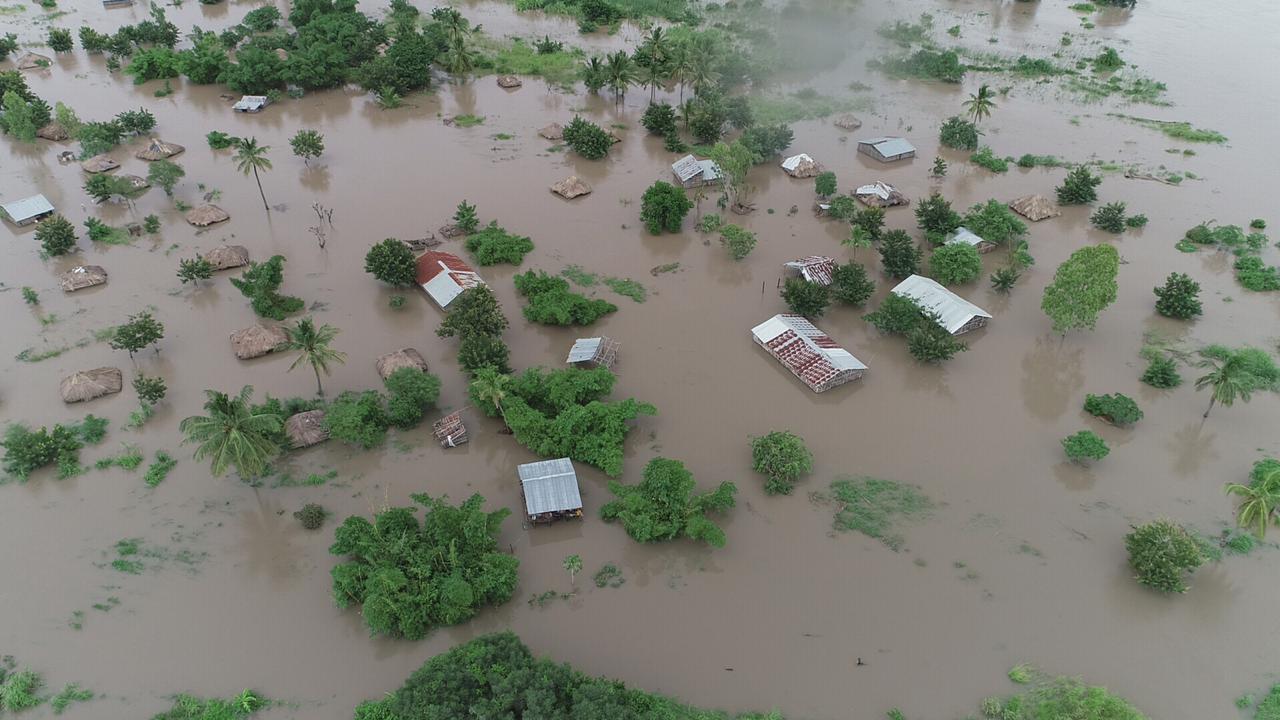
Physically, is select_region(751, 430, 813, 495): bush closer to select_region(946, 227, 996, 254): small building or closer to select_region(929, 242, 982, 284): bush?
select_region(929, 242, 982, 284): bush

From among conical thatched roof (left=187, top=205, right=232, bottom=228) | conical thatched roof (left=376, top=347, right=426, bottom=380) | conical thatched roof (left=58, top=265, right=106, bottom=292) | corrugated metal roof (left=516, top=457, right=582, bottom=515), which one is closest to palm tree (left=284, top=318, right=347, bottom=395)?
conical thatched roof (left=376, top=347, right=426, bottom=380)

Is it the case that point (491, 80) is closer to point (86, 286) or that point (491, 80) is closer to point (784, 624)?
point (86, 286)

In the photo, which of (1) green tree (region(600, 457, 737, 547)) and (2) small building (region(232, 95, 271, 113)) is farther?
(2) small building (region(232, 95, 271, 113))

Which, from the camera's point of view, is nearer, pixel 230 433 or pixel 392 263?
pixel 230 433

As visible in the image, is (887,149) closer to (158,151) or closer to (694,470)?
(694,470)

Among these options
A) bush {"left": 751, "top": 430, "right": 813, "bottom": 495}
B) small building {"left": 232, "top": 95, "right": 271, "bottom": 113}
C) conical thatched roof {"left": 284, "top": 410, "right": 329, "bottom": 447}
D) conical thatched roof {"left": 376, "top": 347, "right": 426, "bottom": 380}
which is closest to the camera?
bush {"left": 751, "top": 430, "right": 813, "bottom": 495}

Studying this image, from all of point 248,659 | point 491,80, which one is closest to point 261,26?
point 491,80

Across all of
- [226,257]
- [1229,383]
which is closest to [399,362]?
[226,257]
